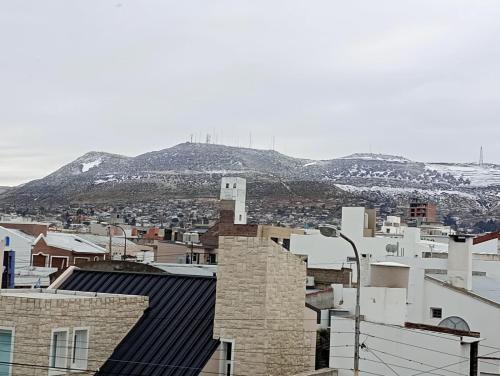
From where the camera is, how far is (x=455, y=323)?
37812mm

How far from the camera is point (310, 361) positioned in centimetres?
2530

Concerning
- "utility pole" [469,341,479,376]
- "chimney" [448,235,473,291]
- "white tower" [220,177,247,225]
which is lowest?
"utility pole" [469,341,479,376]

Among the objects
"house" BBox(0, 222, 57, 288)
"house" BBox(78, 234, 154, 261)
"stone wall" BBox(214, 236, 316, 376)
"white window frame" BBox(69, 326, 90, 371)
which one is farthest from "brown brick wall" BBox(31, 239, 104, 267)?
"stone wall" BBox(214, 236, 316, 376)

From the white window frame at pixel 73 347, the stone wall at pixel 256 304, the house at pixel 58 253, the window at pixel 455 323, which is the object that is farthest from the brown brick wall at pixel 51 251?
the stone wall at pixel 256 304

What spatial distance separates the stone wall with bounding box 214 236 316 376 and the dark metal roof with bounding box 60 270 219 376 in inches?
34.9

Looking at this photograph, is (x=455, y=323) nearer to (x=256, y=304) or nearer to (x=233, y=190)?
(x=256, y=304)

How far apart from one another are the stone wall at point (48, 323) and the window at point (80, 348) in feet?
0.50

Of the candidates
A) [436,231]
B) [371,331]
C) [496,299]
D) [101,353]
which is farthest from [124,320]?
[436,231]

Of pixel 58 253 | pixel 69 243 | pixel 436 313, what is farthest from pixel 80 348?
pixel 69 243

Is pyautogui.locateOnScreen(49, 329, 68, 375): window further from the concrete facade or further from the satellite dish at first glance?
the satellite dish

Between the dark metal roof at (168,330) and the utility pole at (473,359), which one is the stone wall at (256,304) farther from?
the utility pole at (473,359)

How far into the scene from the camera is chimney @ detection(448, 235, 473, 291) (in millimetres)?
42594

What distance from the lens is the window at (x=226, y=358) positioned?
2288 cm

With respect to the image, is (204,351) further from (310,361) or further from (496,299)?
(496,299)
